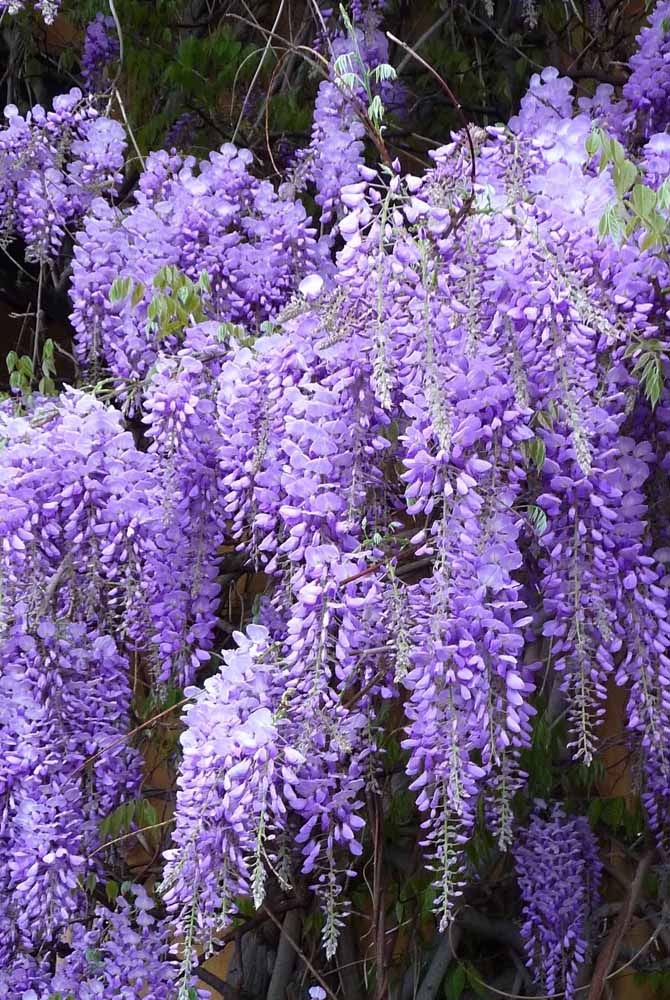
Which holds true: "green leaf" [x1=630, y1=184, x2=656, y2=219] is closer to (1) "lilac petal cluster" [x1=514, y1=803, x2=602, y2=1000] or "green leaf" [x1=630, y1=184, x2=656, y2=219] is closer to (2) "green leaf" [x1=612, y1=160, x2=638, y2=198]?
(2) "green leaf" [x1=612, y1=160, x2=638, y2=198]

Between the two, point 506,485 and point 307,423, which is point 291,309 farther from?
point 506,485

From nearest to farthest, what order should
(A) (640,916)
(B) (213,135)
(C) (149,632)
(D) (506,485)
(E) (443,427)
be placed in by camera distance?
1. (E) (443,427)
2. (D) (506,485)
3. (C) (149,632)
4. (A) (640,916)
5. (B) (213,135)

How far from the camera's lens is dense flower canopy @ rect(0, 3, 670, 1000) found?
192 cm

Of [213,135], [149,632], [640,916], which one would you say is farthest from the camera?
[213,135]

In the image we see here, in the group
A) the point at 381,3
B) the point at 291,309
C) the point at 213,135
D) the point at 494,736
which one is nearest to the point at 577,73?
the point at 381,3

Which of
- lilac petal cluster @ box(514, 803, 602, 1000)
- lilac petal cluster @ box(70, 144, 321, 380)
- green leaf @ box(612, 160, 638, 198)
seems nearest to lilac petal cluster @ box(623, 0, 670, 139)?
lilac petal cluster @ box(70, 144, 321, 380)

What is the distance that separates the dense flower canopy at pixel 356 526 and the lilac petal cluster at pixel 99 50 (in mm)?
1780

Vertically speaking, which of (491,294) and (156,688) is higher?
(491,294)

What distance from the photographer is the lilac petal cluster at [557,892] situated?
10.1ft

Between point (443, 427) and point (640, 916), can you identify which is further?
point (640, 916)

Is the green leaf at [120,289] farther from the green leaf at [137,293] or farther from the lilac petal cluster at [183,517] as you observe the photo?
the lilac petal cluster at [183,517]

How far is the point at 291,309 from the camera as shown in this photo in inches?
88.0

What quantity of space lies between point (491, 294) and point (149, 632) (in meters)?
0.89

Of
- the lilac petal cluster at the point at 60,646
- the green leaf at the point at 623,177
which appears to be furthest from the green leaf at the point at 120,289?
the green leaf at the point at 623,177
